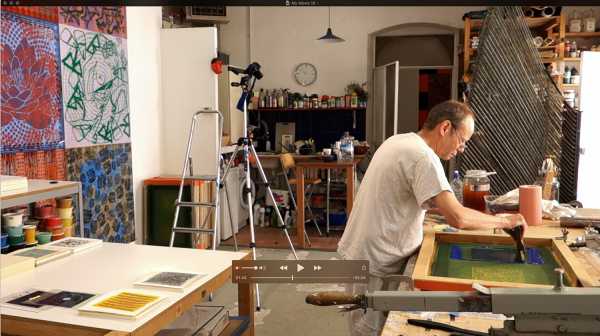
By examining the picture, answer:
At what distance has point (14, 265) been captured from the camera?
1840 millimetres

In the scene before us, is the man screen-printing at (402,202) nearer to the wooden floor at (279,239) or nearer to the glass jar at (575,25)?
the wooden floor at (279,239)

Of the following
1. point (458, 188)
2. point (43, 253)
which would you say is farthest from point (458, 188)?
point (43, 253)

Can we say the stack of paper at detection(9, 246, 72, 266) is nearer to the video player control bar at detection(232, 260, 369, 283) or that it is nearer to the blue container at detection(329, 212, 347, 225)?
the video player control bar at detection(232, 260, 369, 283)

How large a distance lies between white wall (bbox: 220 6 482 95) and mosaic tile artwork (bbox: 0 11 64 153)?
376 centimetres

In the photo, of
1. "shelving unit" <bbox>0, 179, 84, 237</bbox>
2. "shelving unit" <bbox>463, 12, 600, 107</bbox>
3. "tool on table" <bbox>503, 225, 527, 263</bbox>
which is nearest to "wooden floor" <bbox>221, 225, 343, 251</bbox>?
"shelving unit" <bbox>463, 12, 600, 107</bbox>

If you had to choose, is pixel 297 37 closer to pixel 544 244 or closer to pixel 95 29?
pixel 95 29

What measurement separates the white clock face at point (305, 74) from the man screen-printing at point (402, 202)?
16.2 feet

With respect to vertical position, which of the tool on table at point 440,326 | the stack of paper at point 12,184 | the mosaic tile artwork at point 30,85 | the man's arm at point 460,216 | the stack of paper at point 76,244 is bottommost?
the stack of paper at point 76,244

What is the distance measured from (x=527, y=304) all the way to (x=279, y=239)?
504 centimetres

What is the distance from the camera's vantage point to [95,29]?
13.5 feet

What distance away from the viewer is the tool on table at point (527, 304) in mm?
689

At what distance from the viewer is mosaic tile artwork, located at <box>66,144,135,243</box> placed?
402 centimetres

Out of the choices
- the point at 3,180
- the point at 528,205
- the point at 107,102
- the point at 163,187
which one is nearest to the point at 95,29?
the point at 107,102

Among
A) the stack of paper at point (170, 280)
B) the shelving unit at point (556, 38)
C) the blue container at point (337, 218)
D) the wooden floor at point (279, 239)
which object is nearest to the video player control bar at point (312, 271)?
the stack of paper at point (170, 280)
